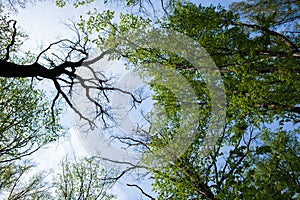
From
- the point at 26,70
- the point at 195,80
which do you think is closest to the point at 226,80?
the point at 195,80

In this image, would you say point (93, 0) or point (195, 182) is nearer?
point (195, 182)

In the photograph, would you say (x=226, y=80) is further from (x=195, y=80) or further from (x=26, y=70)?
(x=26, y=70)

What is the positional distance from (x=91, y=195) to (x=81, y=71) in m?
8.15

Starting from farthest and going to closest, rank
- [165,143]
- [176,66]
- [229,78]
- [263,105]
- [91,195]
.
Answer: [91,195], [165,143], [176,66], [229,78], [263,105]

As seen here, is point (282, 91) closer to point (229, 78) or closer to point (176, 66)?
point (229, 78)

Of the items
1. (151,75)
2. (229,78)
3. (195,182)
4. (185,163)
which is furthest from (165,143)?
(229,78)

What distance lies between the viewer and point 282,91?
795 centimetres

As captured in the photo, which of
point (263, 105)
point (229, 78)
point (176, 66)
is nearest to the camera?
point (263, 105)

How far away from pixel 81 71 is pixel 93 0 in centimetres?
256

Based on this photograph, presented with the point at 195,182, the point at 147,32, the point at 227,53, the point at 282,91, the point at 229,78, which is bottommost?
the point at 195,182

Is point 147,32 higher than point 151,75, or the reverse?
point 147,32

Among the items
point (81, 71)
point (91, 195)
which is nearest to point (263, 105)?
point (81, 71)

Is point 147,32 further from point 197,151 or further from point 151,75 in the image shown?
point 197,151

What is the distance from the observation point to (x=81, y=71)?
940 centimetres
